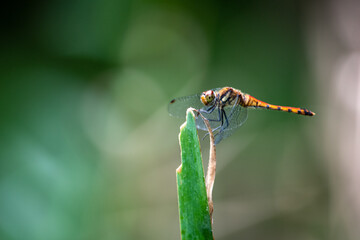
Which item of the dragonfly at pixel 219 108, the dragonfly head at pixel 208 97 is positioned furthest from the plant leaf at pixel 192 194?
the dragonfly head at pixel 208 97

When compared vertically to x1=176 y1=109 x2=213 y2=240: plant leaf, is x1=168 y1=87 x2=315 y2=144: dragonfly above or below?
above

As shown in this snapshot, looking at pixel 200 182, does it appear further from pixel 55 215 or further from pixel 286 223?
pixel 286 223

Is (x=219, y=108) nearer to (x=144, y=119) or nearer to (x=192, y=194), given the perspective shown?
(x=192, y=194)

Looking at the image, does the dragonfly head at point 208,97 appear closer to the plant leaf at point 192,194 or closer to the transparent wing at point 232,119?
the transparent wing at point 232,119

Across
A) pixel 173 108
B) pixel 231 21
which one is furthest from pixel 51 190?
pixel 231 21

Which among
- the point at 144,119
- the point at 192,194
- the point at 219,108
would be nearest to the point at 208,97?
the point at 219,108

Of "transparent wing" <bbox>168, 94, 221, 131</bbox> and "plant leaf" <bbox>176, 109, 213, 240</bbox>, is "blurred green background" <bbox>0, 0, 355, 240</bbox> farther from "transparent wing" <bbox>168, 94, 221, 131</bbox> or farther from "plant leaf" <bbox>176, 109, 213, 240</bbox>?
"plant leaf" <bbox>176, 109, 213, 240</bbox>

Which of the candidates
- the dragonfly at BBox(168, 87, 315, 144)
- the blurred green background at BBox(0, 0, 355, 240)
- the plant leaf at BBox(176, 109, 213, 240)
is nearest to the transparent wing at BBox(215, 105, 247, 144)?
the dragonfly at BBox(168, 87, 315, 144)
